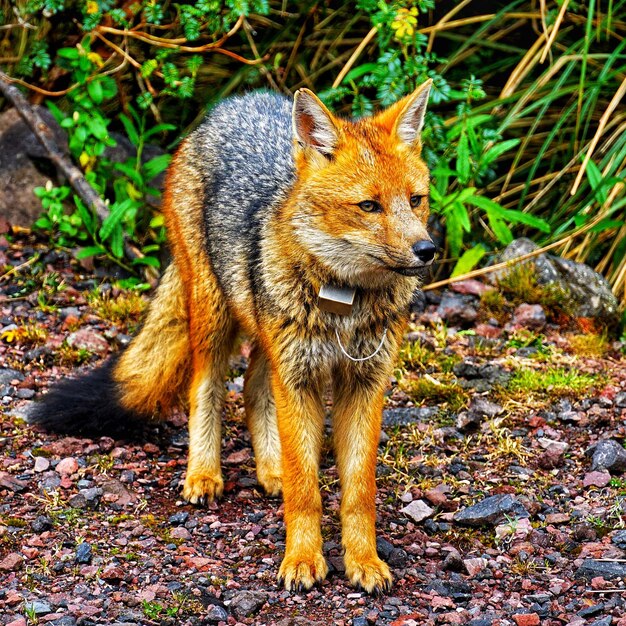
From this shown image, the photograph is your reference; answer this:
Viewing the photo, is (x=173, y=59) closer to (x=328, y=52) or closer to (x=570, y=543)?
(x=328, y=52)

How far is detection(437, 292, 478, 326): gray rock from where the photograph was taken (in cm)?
677

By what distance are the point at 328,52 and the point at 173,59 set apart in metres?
1.32

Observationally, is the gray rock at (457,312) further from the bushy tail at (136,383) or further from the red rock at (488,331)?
the bushy tail at (136,383)

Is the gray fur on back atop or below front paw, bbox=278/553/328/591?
atop

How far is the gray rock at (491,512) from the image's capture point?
461cm

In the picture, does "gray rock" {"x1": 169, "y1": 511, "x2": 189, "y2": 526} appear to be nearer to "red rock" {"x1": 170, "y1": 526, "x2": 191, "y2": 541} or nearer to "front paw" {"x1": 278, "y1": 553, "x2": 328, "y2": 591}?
"red rock" {"x1": 170, "y1": 526, "x2": 191, "y2": 541}

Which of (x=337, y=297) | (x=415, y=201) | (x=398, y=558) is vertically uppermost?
(x=415, y=201)

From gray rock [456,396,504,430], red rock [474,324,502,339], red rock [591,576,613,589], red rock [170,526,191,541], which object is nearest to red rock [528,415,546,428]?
gray rock [456,396,504,430]

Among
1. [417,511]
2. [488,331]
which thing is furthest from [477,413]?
[488,331]

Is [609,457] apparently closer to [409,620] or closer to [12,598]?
[409,620]

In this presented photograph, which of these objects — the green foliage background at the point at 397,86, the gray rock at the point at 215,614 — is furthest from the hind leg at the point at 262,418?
the green foliage background at the point at 397,86

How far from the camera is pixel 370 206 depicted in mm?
3982

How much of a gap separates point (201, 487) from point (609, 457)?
2.08m

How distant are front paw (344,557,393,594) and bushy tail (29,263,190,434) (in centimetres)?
170
